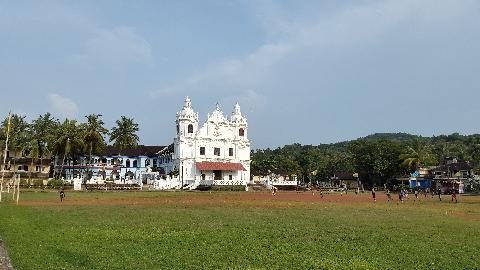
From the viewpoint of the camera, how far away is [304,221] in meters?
28.6

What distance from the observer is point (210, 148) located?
99.0m

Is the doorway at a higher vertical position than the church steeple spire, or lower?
lower

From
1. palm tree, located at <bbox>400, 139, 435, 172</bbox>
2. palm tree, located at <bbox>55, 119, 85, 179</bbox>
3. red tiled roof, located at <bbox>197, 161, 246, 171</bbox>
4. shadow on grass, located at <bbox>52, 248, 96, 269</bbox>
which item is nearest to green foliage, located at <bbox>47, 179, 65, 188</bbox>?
palm tree, located at <bbox>55, 119, 85, 179</bbox>

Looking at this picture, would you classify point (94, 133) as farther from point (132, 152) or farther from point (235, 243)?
point (235, 243)

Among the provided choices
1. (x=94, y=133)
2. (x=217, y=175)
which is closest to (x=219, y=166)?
(x=217, y=175)

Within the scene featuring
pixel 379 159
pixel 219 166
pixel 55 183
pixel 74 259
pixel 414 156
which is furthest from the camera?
pixel 379 159

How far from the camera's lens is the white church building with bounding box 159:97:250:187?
314ft

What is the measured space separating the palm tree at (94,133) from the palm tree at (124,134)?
1161 cm

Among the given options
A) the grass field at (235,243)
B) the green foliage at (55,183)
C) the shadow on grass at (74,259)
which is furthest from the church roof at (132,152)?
the shadow on grass at (74,259)

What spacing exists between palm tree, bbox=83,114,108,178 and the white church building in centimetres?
1400

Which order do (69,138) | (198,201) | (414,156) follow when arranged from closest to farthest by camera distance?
(198,201), (69,138), (414,156)

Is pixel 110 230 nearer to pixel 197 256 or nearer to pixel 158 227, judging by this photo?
pixel 158 227

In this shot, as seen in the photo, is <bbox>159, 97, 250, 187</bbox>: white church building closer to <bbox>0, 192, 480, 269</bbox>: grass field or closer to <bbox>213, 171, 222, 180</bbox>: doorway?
<bbox>213, 171, 222, 180</bbox>: doorway

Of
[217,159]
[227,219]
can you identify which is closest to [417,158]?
[217,159]
